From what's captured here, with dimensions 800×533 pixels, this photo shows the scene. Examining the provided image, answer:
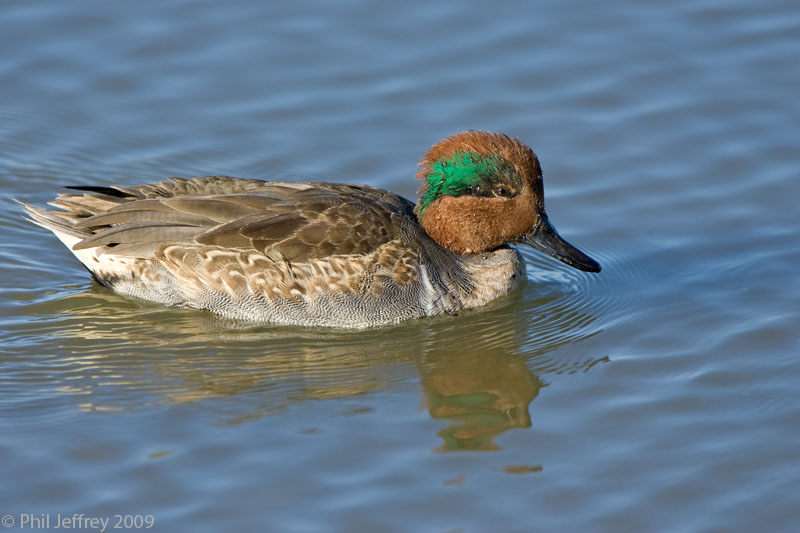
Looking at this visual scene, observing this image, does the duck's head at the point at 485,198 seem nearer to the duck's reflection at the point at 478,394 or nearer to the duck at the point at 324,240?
the duck at the point at 324,240

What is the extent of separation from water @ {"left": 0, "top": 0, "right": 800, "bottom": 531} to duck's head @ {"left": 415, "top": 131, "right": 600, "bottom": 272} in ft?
1.86

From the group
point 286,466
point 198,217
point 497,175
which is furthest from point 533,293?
point 286,466

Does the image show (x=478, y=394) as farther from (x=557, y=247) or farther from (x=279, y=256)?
(x=279, y=256)

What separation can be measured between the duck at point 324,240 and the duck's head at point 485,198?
11 mm

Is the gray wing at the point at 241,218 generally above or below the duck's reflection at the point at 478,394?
above

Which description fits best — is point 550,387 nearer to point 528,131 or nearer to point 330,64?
point 528,131

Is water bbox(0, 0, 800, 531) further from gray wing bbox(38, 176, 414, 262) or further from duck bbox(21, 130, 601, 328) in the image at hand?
gray wing bbox(38, 176, 414, 262)

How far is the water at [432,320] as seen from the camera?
7262 mm

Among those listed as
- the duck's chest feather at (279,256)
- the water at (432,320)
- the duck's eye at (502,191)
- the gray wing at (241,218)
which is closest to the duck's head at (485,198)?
the duck's eye at (502,191)

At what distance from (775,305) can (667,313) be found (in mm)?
844

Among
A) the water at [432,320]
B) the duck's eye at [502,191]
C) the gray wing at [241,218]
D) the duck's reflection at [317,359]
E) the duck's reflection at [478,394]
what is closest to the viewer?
the water at [432,320]

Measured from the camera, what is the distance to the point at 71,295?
1003 cm

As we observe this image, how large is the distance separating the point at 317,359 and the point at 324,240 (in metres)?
1.00

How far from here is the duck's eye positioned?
9766 mm
